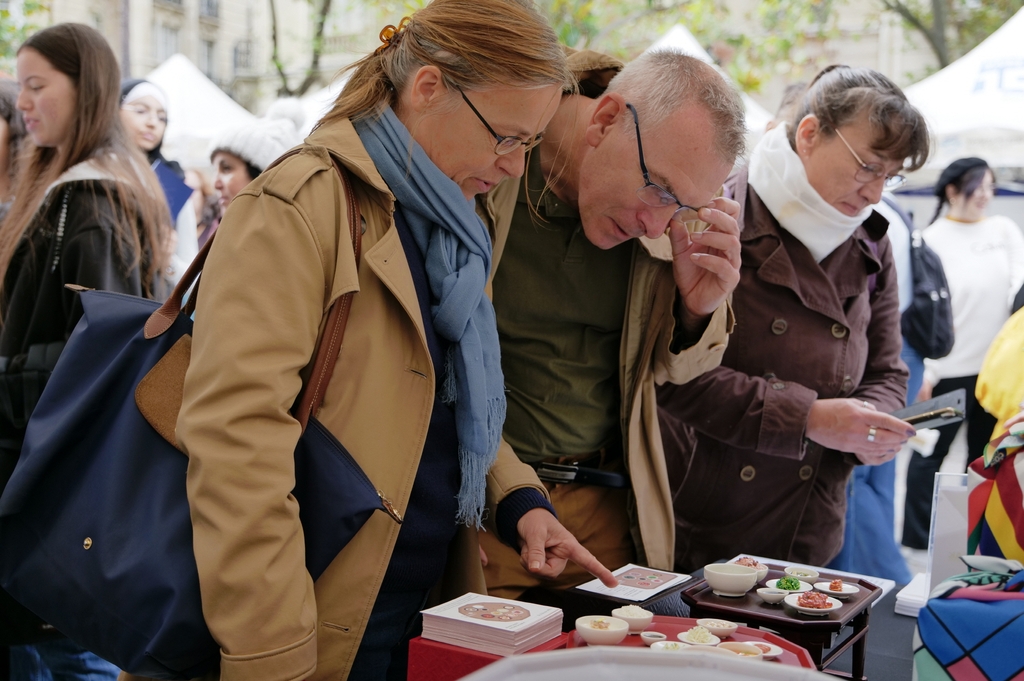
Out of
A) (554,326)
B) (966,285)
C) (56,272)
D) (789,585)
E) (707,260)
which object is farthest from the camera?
(966,285)

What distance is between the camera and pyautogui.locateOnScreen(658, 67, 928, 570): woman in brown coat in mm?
2223

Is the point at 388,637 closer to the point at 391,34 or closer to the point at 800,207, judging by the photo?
the point at 391,34

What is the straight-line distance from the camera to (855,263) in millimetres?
2432

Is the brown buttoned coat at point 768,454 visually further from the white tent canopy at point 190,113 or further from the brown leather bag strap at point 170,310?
the white tent canopy at point 190,113

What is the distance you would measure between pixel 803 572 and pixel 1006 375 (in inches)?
41.6

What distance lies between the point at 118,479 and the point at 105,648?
0.22 metres

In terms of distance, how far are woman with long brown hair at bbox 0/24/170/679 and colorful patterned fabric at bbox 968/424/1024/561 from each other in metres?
1.94

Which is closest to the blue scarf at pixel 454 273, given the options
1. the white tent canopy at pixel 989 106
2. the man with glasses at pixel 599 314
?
the man with glasses at pixel 599 314

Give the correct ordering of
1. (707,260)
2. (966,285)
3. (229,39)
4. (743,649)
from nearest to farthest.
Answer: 1. (743,649)
2. (707,260)
3. (966,285)
4. (229,39)

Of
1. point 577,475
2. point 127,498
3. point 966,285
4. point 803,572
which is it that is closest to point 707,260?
point 577,475

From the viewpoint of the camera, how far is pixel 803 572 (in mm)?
1665

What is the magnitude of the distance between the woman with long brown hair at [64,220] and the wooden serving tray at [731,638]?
5.10 ft

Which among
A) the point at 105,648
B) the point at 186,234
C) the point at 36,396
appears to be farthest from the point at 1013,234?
the point at 105,648

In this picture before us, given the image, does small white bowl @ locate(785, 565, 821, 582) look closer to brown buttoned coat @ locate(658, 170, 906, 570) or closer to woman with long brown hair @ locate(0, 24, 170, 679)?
brown buttoned coat @ locate(658, 170, 906, 570)
